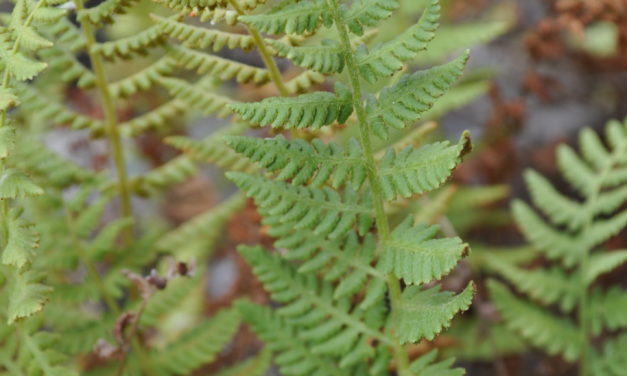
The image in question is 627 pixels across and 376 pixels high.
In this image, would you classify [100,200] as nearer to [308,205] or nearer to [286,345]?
[286,345]

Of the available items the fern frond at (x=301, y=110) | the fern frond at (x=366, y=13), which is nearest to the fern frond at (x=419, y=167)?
the fern frond at (x=301, y=110)

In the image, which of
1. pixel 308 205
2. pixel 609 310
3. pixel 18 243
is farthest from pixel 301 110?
pixel 609 310

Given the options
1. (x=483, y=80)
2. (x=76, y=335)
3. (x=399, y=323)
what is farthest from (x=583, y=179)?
(x=76, y=335)

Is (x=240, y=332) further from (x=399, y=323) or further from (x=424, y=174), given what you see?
(x=424, y=174)

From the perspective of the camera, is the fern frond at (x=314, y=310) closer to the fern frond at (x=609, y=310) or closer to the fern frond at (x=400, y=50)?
the fern frond at (x=400, y=50)

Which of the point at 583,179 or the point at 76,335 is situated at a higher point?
the point at 583,179
